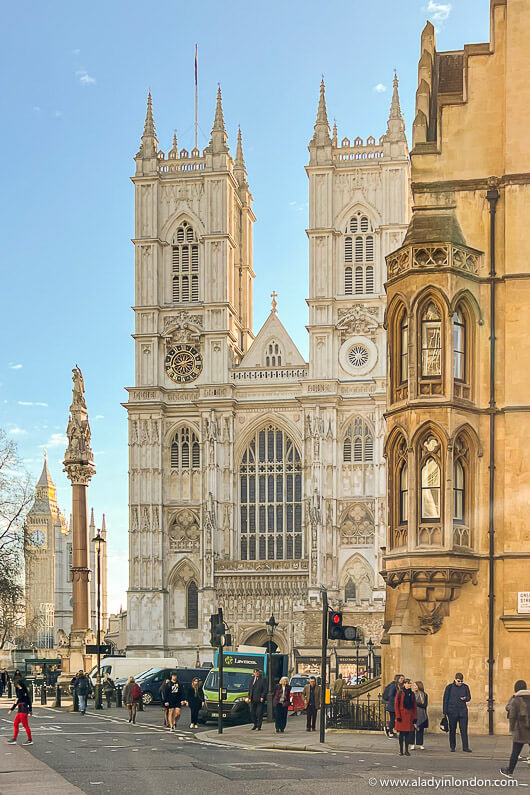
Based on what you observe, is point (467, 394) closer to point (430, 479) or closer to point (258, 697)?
point (430, 479)

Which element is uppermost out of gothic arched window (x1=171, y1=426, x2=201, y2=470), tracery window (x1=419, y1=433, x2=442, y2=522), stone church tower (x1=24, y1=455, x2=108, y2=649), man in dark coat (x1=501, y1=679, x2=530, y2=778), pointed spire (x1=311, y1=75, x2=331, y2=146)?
pointed spire (x1=311, y1=75, x2=331, y2=146)

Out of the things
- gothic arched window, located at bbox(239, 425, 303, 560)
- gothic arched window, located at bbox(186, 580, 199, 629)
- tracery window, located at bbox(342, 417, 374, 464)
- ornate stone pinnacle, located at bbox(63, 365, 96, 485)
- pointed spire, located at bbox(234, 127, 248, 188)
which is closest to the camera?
ornate stone pinnacle, located at bbox(63, 365, 96, 485)

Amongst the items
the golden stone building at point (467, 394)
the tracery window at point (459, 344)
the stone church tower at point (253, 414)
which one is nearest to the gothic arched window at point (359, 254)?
the stone church tower at point (253, 414)

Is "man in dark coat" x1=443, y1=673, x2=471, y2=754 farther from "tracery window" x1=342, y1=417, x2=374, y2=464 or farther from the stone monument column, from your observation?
"tracery window" x1=342, y1=417, x2=374, y2=464

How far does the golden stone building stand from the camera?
84.2ft

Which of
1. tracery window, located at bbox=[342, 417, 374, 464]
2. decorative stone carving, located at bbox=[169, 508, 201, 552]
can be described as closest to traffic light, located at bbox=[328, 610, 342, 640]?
tracery window, located at bbox=[342, 417, 374, 464]

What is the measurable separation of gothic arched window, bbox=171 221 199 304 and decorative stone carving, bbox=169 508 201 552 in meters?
12.8

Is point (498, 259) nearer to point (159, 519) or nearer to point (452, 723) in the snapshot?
point (452, 723)

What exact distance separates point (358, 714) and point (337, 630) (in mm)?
2952

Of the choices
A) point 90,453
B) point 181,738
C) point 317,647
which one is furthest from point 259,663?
point 317,647

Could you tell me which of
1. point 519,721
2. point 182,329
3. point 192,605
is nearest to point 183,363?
point 182,329

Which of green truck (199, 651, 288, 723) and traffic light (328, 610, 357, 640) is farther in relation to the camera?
green truck (199, 651, 288, 723)

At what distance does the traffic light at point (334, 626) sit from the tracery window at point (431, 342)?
4.98 metres

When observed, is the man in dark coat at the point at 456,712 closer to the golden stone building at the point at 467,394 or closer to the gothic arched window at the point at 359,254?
the golden stone building at the point at 467,394
